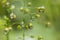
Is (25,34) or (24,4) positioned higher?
(24,4)

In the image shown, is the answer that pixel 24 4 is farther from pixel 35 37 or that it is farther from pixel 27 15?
pixel 35 37

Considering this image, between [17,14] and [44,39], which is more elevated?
[17,14]

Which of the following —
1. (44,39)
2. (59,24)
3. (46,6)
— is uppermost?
(46,6)

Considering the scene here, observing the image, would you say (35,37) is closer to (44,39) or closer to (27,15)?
(44,39)

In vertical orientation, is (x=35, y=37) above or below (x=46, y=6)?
below

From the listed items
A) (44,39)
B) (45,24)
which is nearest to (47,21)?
(45,24)

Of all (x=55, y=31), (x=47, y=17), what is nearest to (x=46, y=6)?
(x=47, y=17)

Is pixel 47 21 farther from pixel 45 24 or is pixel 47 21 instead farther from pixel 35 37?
pixel 35 37
